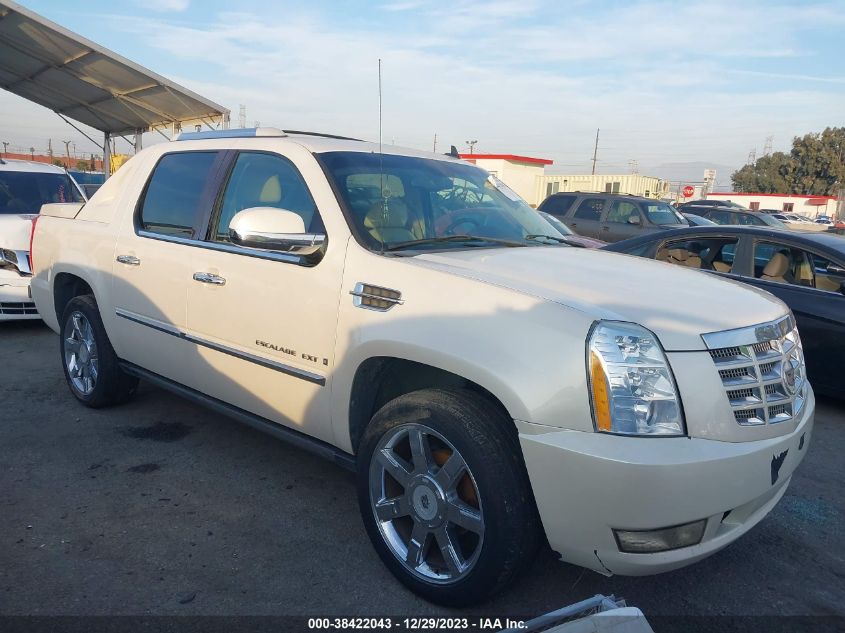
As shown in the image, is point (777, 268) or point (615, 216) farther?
point (615, 216)

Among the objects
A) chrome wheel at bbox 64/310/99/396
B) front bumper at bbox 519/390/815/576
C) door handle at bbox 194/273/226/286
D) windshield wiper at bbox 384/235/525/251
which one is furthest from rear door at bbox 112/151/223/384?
front bumper at bbox 519/390/815/576

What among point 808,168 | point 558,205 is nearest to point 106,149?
point 558,205

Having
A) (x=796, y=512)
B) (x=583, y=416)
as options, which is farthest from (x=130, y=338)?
(x=796, y=512)

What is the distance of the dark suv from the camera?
13.0 metres

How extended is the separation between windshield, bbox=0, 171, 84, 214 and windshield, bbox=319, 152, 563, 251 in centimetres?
627

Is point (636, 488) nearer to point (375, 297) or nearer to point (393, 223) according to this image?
point (375, 297)

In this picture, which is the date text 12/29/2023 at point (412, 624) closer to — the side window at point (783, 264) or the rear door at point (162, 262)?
the rear door at point (162, 262)

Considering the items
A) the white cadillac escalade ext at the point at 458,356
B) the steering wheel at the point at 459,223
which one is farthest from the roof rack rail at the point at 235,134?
the steering wheel at the point at 459,223

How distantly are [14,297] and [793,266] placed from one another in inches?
293

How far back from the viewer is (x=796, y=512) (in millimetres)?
3494

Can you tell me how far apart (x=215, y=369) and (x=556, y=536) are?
205 centimetres

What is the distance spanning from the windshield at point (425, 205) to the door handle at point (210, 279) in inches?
31.6

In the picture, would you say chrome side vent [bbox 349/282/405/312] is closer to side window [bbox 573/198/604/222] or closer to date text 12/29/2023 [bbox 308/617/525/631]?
date text 12/29/2023 [bbox 308/617/525/631]

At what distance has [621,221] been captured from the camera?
13.2 meters
